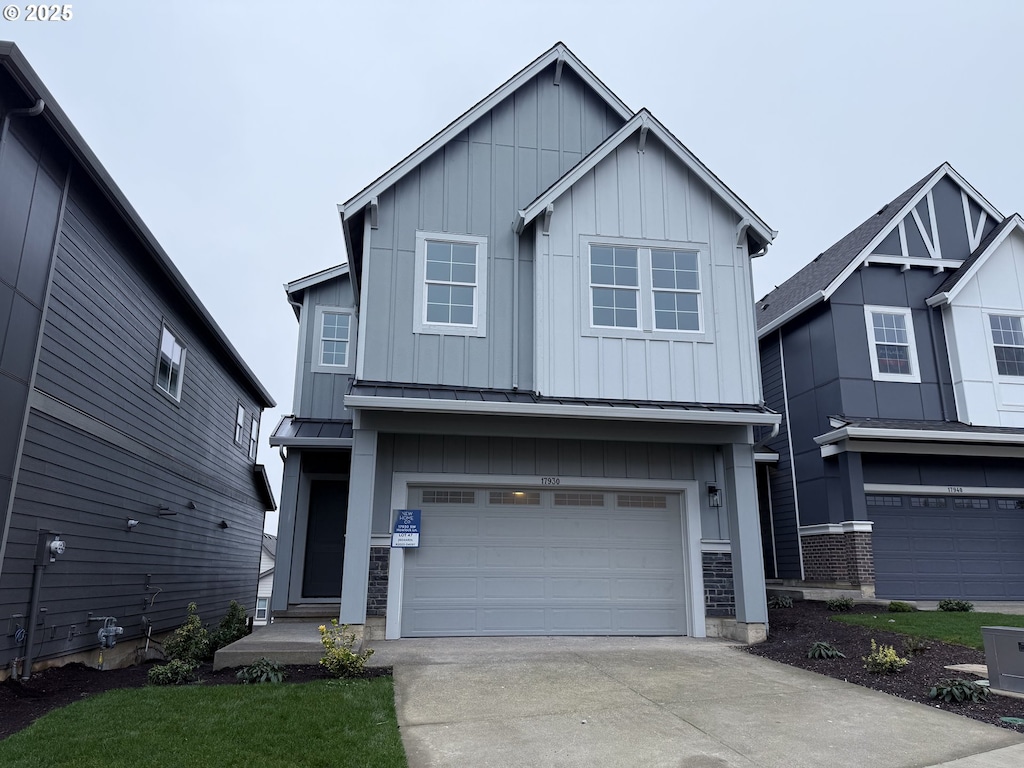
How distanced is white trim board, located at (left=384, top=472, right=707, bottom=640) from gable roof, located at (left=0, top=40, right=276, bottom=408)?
17.6 ft

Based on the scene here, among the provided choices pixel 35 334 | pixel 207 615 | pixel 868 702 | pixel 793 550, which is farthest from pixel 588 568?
pixel 207 615

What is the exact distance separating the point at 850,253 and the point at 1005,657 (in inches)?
420

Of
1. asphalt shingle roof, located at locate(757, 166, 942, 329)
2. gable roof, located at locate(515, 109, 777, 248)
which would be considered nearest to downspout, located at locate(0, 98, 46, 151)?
gable roof, located at locate(515, 109, 777, 248)

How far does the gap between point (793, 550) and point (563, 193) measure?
30.4 feet

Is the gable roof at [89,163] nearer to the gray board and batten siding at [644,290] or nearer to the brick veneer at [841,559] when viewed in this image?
the gray board and batten siding at [644,290]

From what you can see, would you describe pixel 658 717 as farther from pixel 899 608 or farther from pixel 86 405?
pixel 86 405

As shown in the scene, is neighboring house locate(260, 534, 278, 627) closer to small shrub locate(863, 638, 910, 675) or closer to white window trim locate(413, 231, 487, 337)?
white window trim locate(413, 231, 487, 337)

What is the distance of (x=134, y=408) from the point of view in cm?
1170

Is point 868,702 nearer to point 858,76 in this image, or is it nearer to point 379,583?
point 379,583

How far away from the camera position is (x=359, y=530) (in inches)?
369

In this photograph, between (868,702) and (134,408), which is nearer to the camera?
(868,702)

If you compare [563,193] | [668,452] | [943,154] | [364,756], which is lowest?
[364,756]

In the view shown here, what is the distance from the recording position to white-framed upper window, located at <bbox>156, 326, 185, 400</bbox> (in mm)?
12984

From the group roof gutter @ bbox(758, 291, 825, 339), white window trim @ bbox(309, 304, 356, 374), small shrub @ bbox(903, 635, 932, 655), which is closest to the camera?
small shrub @ bbox(903, 635, 932, 655)
